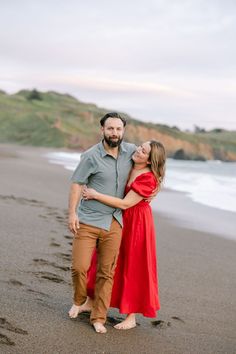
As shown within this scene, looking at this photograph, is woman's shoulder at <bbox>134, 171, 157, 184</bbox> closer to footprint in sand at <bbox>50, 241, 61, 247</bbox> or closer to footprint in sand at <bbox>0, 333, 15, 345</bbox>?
footprint in sand at <bbox>0, 333, 15, 345</bbox>

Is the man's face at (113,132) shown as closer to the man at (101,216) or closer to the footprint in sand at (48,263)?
the man at (101,216)

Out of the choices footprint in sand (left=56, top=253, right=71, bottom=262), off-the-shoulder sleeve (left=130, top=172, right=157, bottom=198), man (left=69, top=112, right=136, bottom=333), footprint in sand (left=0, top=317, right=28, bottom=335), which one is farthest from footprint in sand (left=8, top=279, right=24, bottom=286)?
off-the-shoulder sleeve (left=130, top=172, right=157, bottom=198)

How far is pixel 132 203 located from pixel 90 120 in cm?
7762

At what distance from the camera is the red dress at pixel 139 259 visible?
4.56 meters

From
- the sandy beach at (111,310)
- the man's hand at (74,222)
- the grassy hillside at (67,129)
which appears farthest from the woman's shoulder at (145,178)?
the grassy hillside at (67,129)

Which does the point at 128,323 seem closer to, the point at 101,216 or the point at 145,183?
the point at 101,216

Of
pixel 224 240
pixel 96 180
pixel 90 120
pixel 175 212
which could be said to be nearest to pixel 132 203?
pixel 96 180

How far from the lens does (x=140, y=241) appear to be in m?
4.59

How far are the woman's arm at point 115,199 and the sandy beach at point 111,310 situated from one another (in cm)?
100

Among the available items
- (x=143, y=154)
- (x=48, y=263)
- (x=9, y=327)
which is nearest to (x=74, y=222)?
(x=143, y=154)

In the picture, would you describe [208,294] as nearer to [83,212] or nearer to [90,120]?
[83,212]

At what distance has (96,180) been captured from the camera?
4535 millimetres

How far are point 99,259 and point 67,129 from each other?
6491 cm

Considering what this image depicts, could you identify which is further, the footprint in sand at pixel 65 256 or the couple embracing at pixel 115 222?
the footprint in sand at pixel 65 256
